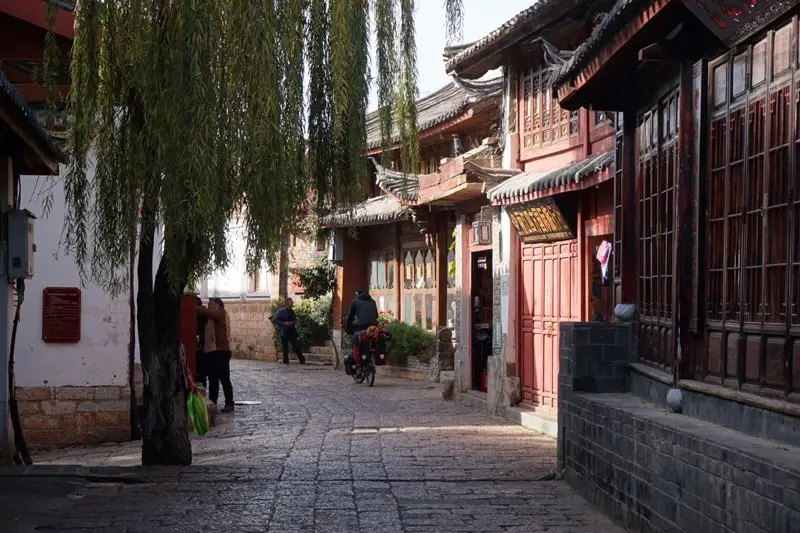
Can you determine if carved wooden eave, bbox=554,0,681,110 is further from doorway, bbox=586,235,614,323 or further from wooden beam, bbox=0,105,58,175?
wooden beam, bbox=0,105,58,175

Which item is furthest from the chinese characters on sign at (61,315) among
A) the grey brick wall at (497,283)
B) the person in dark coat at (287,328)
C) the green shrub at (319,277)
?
the green shrub at (319,277)

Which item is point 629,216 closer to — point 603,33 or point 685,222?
point 603,33

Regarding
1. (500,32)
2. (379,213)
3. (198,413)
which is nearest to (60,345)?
(198,413)

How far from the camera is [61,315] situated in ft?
46.6

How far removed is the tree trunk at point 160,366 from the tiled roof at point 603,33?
3.96m

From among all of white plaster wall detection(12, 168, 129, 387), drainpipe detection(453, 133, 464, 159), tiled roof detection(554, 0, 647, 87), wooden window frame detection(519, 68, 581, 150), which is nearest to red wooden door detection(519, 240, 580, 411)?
wooden window frame detection(519, 68, 581, 150)

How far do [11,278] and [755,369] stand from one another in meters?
7.28

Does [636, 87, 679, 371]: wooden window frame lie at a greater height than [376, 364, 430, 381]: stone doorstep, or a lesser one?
greater

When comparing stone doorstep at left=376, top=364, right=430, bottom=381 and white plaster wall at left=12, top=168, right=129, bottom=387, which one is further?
stone doorstep at left=376, top=364, right=430, bottom=381

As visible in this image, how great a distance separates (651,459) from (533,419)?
7.78 m

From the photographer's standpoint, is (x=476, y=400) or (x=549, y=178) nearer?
(x=549, y=178)

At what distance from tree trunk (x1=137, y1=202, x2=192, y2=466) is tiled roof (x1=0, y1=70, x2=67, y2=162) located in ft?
3.76

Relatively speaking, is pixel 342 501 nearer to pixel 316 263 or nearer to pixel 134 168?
pixel 134 168

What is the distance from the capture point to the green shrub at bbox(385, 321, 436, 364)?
24797mm
